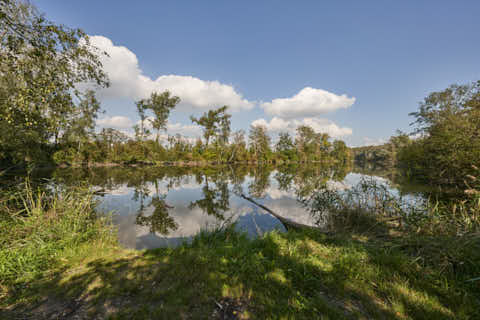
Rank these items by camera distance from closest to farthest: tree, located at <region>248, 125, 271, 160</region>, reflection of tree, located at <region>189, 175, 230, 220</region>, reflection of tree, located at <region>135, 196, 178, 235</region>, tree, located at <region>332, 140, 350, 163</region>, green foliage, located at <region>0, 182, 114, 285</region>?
green foliage, located at <region>0, 182, 114, 285</region>, reflection of tree, located at <region>135, 196, 178, 235</region>, reflection of tree, located at <region>189, 175, 230, 220</region>, tree, located at <region>248, 125, 271, 160</region>, tree, located at <region>332, 140, 350, 163</region>

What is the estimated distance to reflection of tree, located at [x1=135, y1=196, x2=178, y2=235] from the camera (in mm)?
6715

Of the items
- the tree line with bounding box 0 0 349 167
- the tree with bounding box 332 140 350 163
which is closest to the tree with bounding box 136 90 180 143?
the tree line with bounding box 0 0 349 167

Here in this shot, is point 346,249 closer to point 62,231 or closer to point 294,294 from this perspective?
point 294,294

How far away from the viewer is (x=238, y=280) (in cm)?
302

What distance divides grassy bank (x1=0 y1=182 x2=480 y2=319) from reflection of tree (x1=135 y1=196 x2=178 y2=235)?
232cm

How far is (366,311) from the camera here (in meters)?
2.37

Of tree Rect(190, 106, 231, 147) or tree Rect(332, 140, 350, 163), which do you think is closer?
tree Rect(190, 106, 231, 147)

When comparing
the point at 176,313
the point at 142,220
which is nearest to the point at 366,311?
the point at 176,313

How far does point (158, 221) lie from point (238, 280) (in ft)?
18.9

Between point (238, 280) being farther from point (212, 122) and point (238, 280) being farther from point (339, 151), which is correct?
point (339, 151)

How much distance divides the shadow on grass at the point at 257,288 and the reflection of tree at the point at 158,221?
2762mm

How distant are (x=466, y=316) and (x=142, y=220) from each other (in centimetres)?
890

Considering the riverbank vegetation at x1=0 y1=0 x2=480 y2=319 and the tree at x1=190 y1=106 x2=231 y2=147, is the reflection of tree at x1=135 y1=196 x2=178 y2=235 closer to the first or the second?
the riverbank vegetation at x1=0 y1=0 x2=480 y2=319

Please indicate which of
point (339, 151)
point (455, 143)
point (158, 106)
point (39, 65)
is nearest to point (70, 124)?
point (39, 65)
